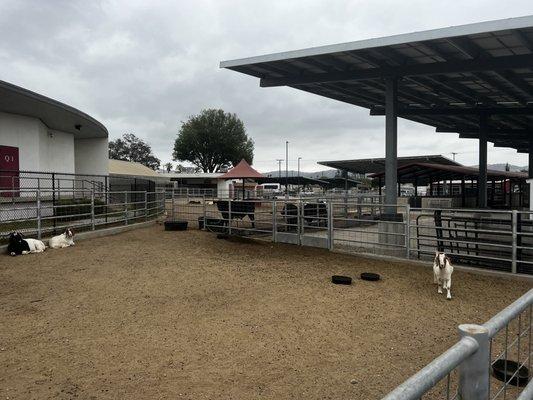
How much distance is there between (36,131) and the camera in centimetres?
1825

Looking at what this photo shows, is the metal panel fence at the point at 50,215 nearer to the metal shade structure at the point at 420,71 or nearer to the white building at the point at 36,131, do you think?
the white building at the point at 36,131

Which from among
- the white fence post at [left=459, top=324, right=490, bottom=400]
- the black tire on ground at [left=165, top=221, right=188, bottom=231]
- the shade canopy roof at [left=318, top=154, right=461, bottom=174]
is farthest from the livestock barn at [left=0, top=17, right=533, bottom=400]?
the shade canopy roof at [left=318, top=154, right=461, bottom=174]

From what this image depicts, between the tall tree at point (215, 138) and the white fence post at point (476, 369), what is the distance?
68.1 m

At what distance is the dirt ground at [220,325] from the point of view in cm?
405

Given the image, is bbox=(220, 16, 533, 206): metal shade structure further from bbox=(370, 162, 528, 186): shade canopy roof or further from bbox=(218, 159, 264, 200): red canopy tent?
bbox=(218, 159, 264, 200): red canopy tent

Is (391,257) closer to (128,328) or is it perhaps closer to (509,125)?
(128,328)

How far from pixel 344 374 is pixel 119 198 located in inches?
773

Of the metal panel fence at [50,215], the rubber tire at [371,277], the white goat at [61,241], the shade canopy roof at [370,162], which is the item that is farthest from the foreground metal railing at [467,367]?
the shade canopy roof at [370,162]

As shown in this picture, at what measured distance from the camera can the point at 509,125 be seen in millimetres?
27875

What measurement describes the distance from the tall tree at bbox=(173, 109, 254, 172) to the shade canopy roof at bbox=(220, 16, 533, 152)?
50731 mm

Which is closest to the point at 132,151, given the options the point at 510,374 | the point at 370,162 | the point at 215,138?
the point at 215,138

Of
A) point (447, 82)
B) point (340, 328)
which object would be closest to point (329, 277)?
point (340, 328)

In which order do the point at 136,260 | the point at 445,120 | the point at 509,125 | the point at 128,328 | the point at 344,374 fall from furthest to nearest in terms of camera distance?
1. the point at 509,125
2. the point at 445,120
3. the point at 136,260
4. the point at 128,328
5. the point at 344,374

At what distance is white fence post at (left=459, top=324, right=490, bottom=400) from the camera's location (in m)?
1.82
